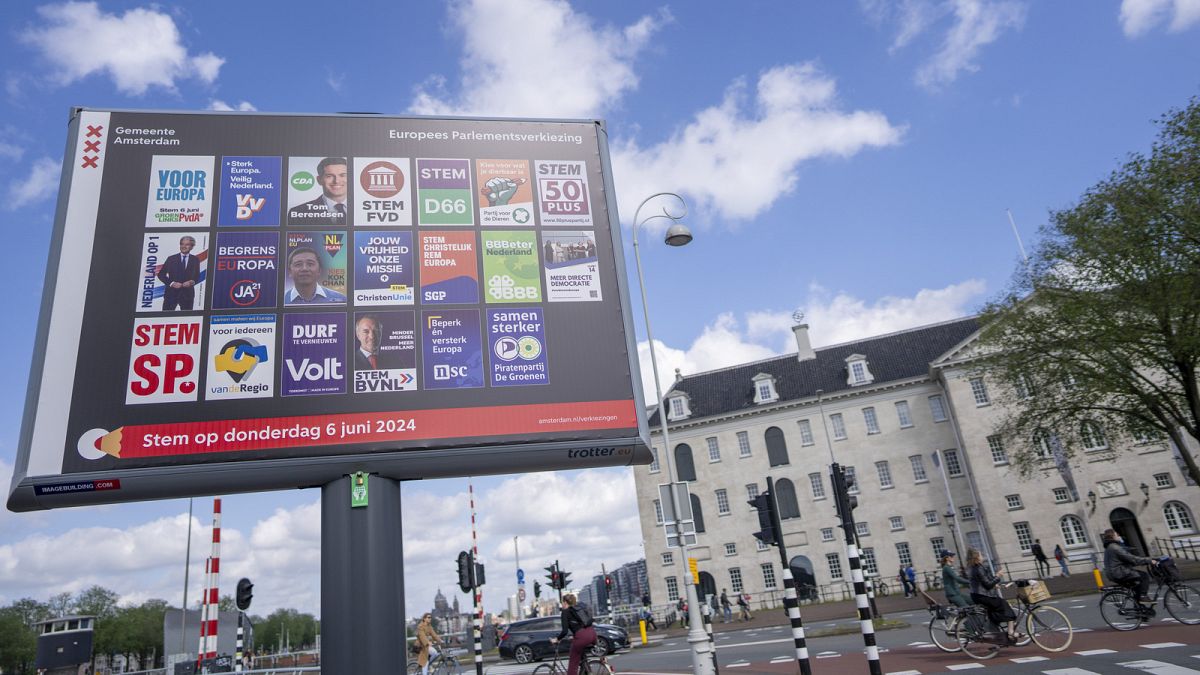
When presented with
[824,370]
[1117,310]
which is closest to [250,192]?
[1117,310]

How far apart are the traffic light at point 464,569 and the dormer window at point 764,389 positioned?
40910mm

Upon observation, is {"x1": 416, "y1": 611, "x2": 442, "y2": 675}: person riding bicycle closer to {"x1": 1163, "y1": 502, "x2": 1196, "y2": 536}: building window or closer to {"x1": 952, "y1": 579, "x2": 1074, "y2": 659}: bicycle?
{"x1": 952, "y1": 579, "x2": 1074, "y2": 659}: bicycle

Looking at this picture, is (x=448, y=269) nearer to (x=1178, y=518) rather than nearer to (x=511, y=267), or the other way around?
(x=511, y=267)

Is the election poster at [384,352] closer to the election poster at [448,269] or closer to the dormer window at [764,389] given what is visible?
the election poster at [448,269]

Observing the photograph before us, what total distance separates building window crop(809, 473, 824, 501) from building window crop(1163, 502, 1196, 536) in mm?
20218

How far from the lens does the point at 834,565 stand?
2016 inches

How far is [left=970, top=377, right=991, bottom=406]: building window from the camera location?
48.8m

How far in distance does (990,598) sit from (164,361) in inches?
526

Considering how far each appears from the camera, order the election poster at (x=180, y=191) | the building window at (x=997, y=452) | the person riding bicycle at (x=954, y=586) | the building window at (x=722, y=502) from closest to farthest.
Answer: the election poster at (x=180, y=191) → the person riding bicycle at (x=954, y=586) → the building window at (x=997, y=452) → the building window at (x=722, y=502)

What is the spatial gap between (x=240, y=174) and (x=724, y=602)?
142ft

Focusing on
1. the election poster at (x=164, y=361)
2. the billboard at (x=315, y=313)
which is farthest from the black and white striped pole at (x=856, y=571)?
the election poster at (x=164, y=361)

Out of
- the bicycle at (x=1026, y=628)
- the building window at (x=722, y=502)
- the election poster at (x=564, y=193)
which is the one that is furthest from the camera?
the building window at (x=722, y=502)

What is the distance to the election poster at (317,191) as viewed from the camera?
9734 mm

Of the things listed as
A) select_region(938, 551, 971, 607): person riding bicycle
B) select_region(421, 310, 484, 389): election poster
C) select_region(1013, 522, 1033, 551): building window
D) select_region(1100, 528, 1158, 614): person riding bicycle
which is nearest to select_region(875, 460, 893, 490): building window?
select_region(1013, 522, 1033, 551): building window
